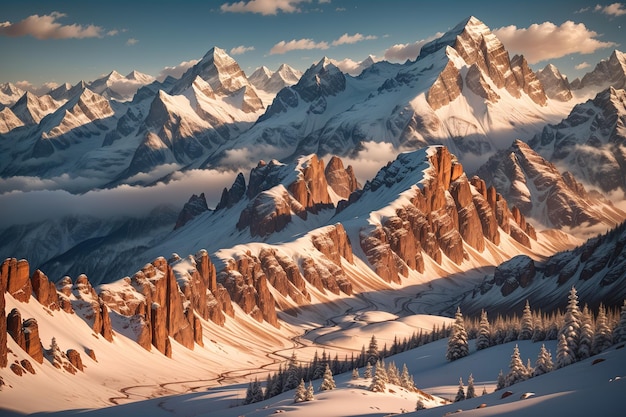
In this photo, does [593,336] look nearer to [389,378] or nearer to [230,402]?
[389,378]

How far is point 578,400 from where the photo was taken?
92375mm

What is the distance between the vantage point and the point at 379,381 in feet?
510

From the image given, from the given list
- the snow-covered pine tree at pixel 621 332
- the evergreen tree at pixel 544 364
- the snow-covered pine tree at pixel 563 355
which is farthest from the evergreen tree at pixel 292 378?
the snow-covered pine tree at pixel 621 332

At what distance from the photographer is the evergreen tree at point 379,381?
155 m

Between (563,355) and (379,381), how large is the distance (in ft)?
100

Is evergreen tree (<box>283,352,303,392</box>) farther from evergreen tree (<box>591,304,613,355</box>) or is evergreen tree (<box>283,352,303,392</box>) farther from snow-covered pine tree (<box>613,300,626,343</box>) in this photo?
snow-covered pine tree (<box>613,300,626,343</box>)

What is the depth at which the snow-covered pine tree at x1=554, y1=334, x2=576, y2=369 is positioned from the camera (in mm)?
144500

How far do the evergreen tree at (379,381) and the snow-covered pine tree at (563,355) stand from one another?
28.7 m

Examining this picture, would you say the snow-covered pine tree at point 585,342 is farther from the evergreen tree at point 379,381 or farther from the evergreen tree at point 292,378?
the evergreen tree at point 292,378

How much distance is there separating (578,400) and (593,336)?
203ft

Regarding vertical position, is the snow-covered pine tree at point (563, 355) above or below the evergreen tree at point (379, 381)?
above

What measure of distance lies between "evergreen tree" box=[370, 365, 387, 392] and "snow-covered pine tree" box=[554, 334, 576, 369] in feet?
94.1

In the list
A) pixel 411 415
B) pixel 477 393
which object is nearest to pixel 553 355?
pixel 477 393

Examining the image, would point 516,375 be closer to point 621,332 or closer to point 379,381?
point 621,332
